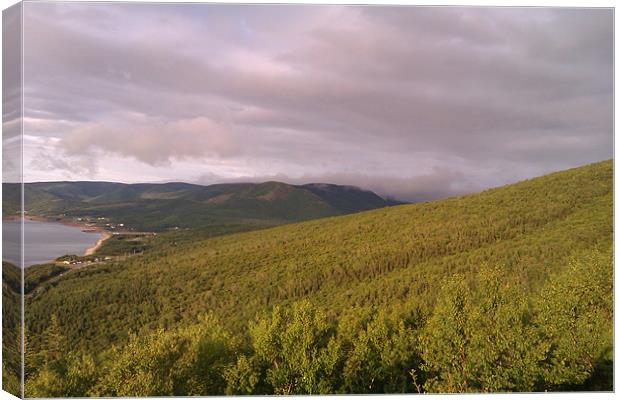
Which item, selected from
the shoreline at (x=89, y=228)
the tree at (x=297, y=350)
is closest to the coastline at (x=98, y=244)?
the shoreline at (x=89, y=228)

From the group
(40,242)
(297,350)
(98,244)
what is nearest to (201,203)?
(98,244)

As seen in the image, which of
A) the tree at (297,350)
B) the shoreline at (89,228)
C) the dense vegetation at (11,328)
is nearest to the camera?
the dense vegetation at (11,328)

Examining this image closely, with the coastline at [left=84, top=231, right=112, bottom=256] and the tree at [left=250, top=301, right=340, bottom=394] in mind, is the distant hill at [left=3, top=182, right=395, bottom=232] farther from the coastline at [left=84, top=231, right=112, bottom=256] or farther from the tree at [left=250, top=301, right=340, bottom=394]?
the tree at [left=250, top=301, right=340, bottom=394]

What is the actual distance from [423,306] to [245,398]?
3.89m

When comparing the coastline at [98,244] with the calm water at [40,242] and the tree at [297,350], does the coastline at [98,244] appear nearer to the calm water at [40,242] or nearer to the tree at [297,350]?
the calm water at [40,242]

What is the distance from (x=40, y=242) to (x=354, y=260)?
19.7 feet

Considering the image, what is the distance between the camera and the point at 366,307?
8672 millimetres

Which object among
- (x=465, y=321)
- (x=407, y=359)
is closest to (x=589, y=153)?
(x=465, y=321)

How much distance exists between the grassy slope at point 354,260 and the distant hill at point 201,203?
383 mm

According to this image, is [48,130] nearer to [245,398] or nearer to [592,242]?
[245,398]

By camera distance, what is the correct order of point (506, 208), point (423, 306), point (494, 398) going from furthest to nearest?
point (506, 208)
point (423, 306)
point (494, 398)

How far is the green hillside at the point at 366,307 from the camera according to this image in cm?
751

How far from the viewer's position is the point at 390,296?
29.1ft

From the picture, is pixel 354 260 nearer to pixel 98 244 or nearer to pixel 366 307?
pixel 366 307
